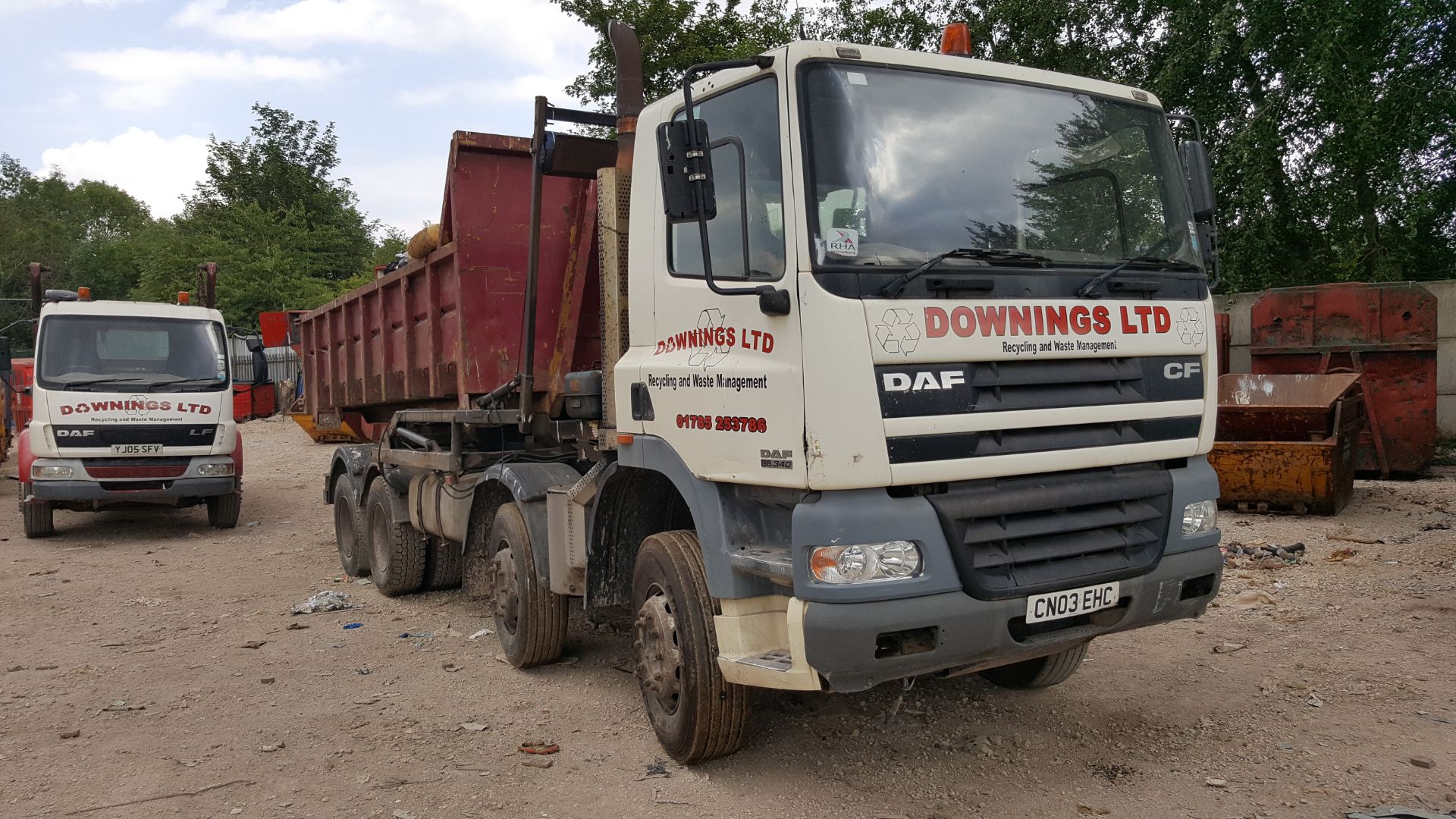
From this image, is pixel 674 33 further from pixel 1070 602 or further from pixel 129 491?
pixel 1070 602

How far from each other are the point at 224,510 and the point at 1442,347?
1427 centimetres

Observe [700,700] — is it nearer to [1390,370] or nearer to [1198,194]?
[1198,194]

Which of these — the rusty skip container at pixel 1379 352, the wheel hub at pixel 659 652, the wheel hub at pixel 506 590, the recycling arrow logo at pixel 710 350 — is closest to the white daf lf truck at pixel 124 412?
the wheel hub at pixel 506 590

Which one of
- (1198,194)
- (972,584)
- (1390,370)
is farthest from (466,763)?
(1390,370)

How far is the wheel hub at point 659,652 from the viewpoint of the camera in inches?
155

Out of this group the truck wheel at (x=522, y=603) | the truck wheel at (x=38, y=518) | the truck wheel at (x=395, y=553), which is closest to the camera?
the truck wheel at (x=522, y=603)

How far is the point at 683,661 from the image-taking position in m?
3.86

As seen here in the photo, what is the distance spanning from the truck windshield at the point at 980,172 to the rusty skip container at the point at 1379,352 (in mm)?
8014

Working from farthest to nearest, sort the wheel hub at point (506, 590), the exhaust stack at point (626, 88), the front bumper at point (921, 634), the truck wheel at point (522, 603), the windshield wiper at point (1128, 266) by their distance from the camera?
the wheel hub at point (506, 590) < the truck wheel at point (522, 603) < the exhaust stack at point (626, 88) < the windshield wiper at point (1128, 266) < the front bumper at point (921, 634)

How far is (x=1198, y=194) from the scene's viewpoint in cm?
415

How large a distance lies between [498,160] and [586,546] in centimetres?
227

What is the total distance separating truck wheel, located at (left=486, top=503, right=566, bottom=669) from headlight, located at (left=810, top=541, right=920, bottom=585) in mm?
2224

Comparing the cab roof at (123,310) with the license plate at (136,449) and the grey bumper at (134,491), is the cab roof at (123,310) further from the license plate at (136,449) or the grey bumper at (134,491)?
the grey bumper at (134,491)

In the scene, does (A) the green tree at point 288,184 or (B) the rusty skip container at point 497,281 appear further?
(A) the green tree at point 288,184
